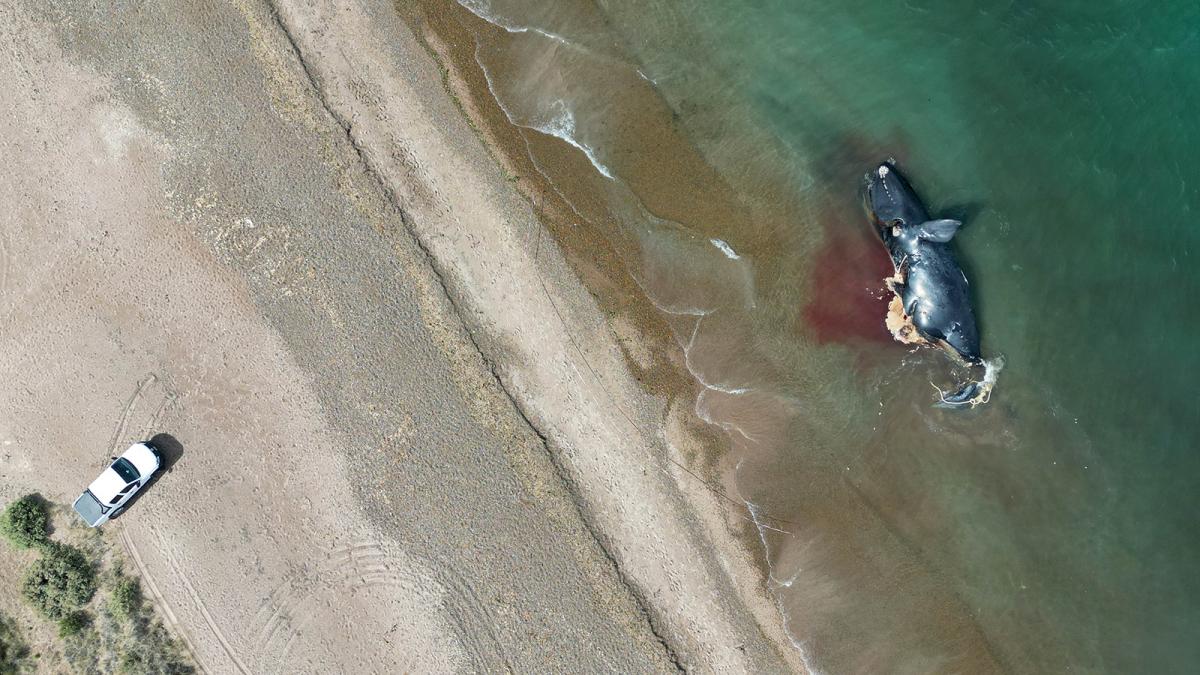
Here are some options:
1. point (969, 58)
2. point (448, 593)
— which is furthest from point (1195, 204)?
point (448, 593)

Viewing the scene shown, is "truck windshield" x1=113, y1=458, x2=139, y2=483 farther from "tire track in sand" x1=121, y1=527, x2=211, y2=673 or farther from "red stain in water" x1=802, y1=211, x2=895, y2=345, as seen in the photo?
"red stain in water" x1=802, y1=211, x2=895, y2=345

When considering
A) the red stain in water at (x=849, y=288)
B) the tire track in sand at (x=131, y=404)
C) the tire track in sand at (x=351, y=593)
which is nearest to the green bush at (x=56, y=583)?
the tire track in sand at (x=131, y=404)

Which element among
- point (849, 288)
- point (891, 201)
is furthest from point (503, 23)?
point (849, 288)

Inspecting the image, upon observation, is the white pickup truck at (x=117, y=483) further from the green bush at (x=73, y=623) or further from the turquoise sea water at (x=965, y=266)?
the turquoise sea water at (x=965, y=266)

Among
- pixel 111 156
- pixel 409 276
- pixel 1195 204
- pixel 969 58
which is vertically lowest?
pixel 1195 204

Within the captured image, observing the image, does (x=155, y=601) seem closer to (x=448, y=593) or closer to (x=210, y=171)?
(x=448, y=593)

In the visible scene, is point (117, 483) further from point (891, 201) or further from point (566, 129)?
point (891, 201)

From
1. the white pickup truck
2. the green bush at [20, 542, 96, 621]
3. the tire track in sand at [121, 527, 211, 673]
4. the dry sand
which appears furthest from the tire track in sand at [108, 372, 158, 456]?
the green bush at [20, 542, 96, 621]

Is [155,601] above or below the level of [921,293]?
above
